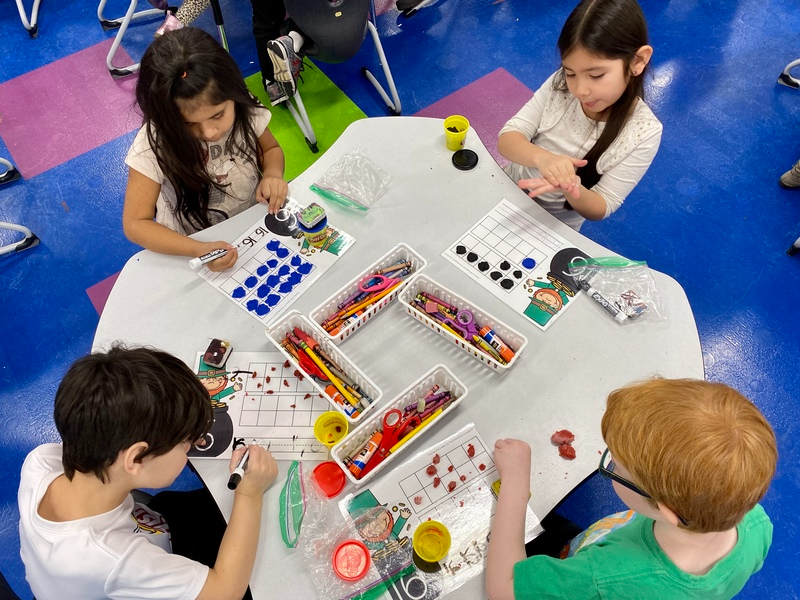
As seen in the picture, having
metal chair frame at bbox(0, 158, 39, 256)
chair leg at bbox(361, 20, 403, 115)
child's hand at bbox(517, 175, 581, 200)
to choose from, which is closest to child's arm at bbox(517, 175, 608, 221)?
child's hand at bbox(517, 175, 581, 200)

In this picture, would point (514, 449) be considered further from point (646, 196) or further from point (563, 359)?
point (646, 196)

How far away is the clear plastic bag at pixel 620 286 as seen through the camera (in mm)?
1271

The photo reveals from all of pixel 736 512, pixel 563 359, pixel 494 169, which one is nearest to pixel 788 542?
pixel 563 359

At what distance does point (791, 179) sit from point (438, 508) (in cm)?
221

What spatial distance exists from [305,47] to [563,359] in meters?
1.81

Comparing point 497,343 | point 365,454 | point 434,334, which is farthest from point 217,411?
point 497,343

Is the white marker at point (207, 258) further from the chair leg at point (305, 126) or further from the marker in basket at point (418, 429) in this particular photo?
the chair leg at point (305, 126)

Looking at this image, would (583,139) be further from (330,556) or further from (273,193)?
(330,556)

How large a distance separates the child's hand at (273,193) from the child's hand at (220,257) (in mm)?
166

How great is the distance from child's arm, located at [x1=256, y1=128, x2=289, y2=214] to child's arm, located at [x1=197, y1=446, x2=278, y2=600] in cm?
68

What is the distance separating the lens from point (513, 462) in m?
1.08

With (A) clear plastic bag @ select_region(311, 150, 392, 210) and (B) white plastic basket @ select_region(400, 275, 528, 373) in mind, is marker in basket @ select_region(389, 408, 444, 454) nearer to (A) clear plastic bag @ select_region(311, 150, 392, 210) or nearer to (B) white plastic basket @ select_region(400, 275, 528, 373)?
(B) white plastic basket @ select_region(400, 275, 528, 373)

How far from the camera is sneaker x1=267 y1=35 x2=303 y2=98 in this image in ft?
7.12

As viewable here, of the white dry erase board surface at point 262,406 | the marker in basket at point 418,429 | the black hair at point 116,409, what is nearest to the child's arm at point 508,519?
the marker in basket at point 418,429
